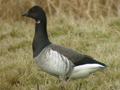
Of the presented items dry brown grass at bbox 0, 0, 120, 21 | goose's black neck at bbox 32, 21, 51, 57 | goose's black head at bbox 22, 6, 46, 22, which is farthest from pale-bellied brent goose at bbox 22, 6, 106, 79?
dry brown grass at bbox 0, 0, 120, 21

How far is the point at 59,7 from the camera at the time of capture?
753 cm

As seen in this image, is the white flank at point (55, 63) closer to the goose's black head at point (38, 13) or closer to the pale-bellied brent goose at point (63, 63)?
the pale-bellied brent goose at point (63, 63)

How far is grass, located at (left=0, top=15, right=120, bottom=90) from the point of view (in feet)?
11.2

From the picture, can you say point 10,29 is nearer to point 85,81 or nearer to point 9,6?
point 9,6

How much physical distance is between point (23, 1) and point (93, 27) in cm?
414

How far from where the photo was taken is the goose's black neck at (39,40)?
11.3 ft

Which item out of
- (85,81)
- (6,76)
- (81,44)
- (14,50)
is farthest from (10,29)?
(85,81)

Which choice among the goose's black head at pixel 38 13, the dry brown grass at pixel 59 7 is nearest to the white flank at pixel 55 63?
the goose's black head at pixel 38 13

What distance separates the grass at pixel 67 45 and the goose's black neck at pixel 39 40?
0.55m

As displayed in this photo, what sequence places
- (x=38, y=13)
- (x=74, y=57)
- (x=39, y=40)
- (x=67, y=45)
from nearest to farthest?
1. (x=74, y=57)
2. (x=39, y=40)
3. (x=38, y=13)
4. (x=67, y=45)

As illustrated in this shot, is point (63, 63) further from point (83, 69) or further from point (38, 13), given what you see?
point (38, 13)

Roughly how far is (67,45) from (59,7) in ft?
9.36

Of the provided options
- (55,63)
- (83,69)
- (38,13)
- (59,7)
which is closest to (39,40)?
(38,13)

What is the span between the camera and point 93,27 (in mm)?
5785
